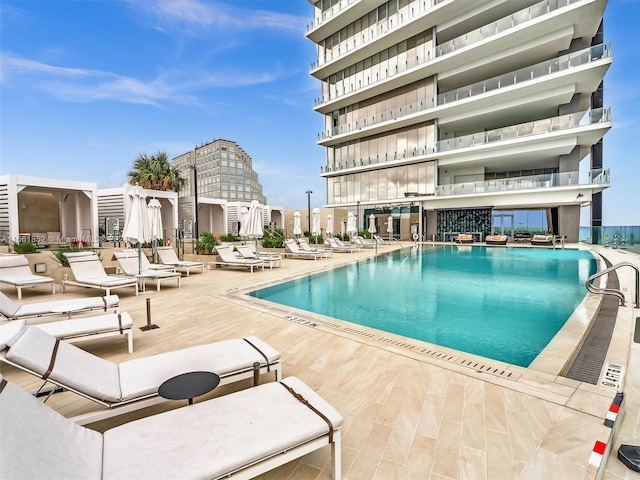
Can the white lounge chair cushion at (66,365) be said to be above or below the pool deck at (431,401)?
above

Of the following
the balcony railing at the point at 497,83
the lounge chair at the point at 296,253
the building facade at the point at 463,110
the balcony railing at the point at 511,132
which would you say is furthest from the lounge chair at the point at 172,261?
the balcony railing at the point at 497,83

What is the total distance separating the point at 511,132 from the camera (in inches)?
885

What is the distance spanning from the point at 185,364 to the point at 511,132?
26365 millimetres

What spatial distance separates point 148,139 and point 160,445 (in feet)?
254

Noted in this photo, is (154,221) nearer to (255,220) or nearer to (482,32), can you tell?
(255,220)

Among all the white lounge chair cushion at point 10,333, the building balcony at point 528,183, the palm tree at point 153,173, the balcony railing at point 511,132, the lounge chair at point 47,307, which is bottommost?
the lounge chair at point 47,307

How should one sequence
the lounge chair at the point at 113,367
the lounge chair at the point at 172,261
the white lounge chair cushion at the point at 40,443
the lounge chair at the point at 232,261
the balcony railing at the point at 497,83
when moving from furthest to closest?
the balcony railing at the point at 497,83, the lounge chair at the point at 232,261, the lounge chair at the point at 172,261, the lounge chair at the point at 113,367, the white lounge chair cushion at the point at 40,443

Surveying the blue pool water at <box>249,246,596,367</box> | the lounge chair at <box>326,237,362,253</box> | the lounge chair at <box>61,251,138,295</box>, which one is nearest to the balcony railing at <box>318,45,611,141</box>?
the lounge chair at <box>326,237,362,253</box>

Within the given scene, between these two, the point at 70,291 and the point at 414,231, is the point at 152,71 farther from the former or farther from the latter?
the point at 70,291

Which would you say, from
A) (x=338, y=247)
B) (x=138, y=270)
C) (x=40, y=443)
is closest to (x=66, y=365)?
(x=40, y=443)

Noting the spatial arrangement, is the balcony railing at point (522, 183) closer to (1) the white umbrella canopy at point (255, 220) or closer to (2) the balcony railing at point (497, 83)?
(2) the balcony railing at point (497, 83)

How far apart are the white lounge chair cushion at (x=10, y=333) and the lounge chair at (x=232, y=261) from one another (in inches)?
321

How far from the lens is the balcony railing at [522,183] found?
20781mm

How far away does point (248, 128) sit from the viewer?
87.2 meters
